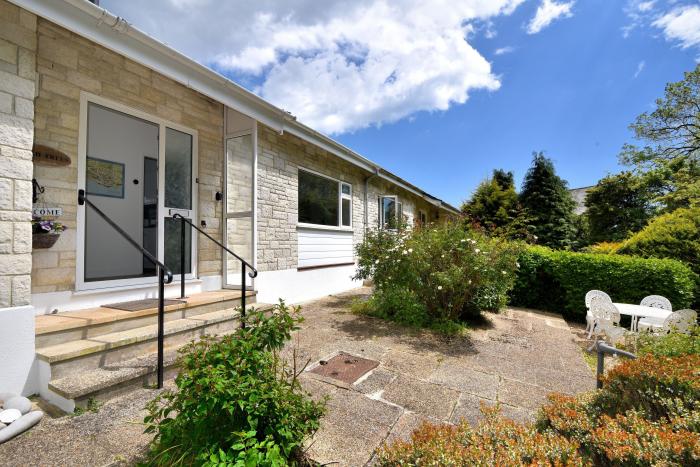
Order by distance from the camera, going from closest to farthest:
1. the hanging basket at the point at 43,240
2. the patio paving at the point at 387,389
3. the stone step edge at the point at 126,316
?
the patio paving at the point at 387,389 → the stone step edge at the point at 126,316 → the hanging basket at the point at 43,240

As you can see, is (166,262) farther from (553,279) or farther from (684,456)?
(553,279)

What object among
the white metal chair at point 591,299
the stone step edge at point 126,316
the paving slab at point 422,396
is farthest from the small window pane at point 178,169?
the white metal chair at point 591,299

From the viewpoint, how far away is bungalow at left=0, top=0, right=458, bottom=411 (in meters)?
2.61

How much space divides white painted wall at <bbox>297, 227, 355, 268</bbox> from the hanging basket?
4202 millimetres

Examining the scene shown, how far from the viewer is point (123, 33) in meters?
3.05

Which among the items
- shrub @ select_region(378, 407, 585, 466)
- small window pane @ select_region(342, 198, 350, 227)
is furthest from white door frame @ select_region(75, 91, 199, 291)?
small window pane @ select_region(342, 198, 350, 227)

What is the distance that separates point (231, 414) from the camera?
4.49ft

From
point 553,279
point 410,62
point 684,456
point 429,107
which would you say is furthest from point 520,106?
point 684,456

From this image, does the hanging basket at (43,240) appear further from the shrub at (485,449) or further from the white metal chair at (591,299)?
the white metal chair at (591,299)

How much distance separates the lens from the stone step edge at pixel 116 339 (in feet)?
8.44

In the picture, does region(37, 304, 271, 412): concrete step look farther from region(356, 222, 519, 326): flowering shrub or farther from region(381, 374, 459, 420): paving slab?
region(356, 222, 519, 326): flowering shrub

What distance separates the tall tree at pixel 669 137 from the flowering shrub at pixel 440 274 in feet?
54.0

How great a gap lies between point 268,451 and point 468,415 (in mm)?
1932

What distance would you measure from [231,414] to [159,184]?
3969 millimetres
